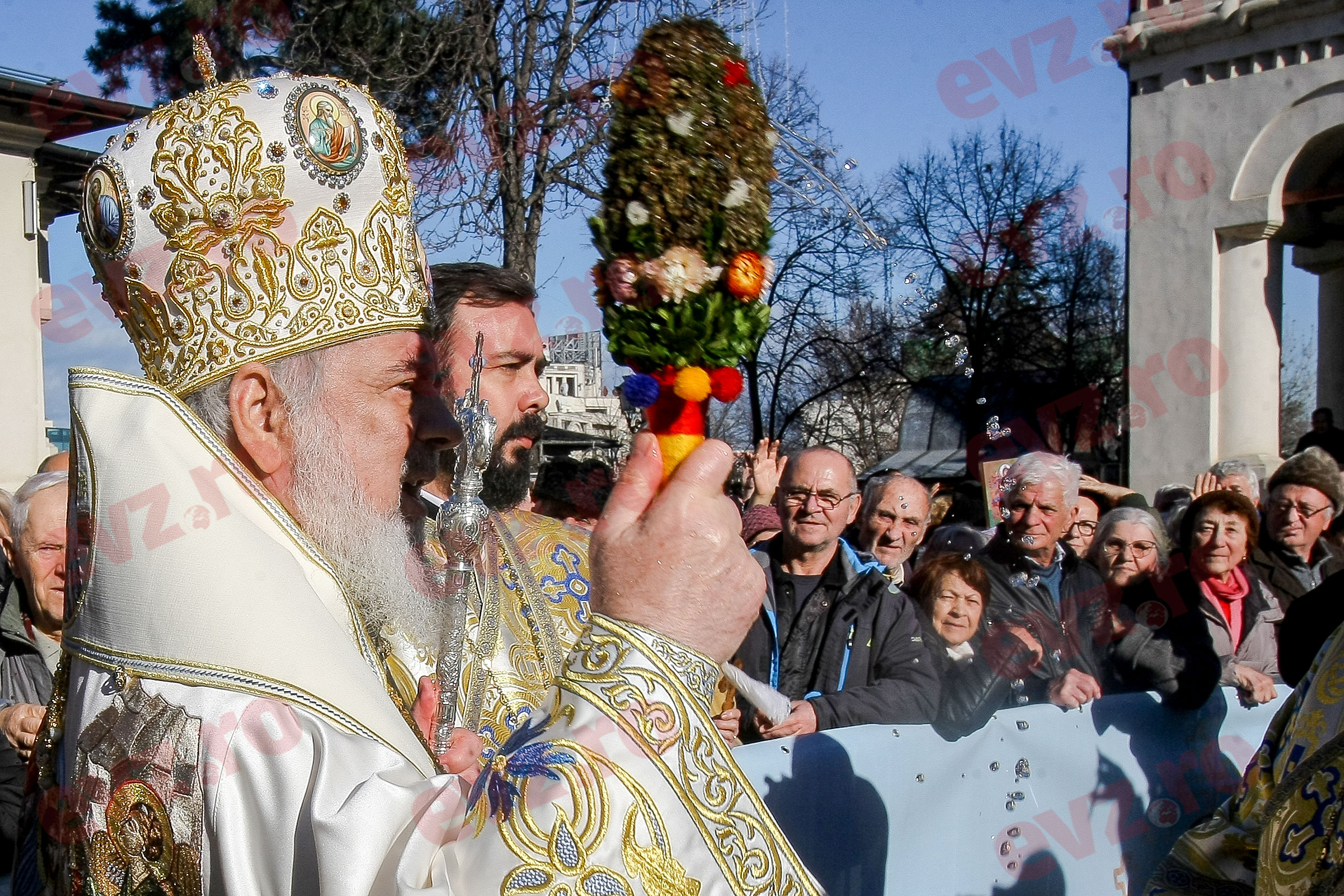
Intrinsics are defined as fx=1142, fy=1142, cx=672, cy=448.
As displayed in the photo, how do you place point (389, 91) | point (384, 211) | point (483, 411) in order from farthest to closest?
point (389, 91)
point (384, 211)
point (483, 411)

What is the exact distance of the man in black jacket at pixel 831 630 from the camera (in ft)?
11.9

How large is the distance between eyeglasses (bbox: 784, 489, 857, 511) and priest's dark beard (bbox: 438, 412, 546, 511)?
1.04 metres

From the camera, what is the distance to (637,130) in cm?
140

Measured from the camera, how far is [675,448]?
142 cm

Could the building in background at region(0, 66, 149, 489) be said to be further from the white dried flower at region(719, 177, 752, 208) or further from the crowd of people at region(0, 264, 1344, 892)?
the white dried flower at region(719, 177, 752, 208)

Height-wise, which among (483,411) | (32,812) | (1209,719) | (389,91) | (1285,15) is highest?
(1285,15)

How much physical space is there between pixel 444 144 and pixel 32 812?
7.12 meters

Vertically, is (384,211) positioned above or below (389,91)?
below

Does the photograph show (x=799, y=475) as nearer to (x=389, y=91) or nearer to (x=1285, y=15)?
(x=389, y=91)

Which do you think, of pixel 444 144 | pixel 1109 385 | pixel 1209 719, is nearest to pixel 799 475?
pixel 1209 719

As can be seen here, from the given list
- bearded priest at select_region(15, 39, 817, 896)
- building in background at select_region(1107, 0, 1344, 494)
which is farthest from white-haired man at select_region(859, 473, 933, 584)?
building in background at select_region(1107, 0, 1344, 494)

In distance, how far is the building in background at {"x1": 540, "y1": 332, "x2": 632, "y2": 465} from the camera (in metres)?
7.02

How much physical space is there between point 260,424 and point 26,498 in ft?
7.75

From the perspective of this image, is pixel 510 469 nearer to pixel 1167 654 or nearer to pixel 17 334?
pixel 1167 654
